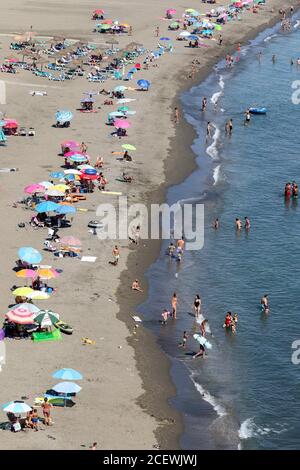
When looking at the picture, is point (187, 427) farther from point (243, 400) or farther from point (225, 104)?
point (225, 104)

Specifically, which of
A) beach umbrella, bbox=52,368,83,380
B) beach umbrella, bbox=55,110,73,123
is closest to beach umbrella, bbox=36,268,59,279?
beach umbrella, bbox=52,368,83,380

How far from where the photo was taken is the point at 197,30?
394ft

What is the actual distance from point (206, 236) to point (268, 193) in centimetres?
1075

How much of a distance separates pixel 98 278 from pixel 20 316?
29.2 feet

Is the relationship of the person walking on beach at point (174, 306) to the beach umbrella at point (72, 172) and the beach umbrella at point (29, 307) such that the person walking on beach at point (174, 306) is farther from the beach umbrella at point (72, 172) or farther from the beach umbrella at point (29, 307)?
the beach umbrella at point (72, 172)

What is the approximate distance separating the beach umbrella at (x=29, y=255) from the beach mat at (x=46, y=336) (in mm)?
6006

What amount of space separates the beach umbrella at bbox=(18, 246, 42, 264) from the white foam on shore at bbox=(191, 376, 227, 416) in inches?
430

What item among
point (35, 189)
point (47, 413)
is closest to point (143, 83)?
point (35, 189)

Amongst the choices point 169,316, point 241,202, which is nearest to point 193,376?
point 169,316

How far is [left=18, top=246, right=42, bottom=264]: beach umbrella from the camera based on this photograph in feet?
168

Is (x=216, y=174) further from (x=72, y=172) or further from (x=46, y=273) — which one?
(x=46, y=273)

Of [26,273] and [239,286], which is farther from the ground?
[239,286]

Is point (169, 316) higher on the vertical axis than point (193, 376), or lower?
higher

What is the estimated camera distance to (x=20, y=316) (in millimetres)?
45219
